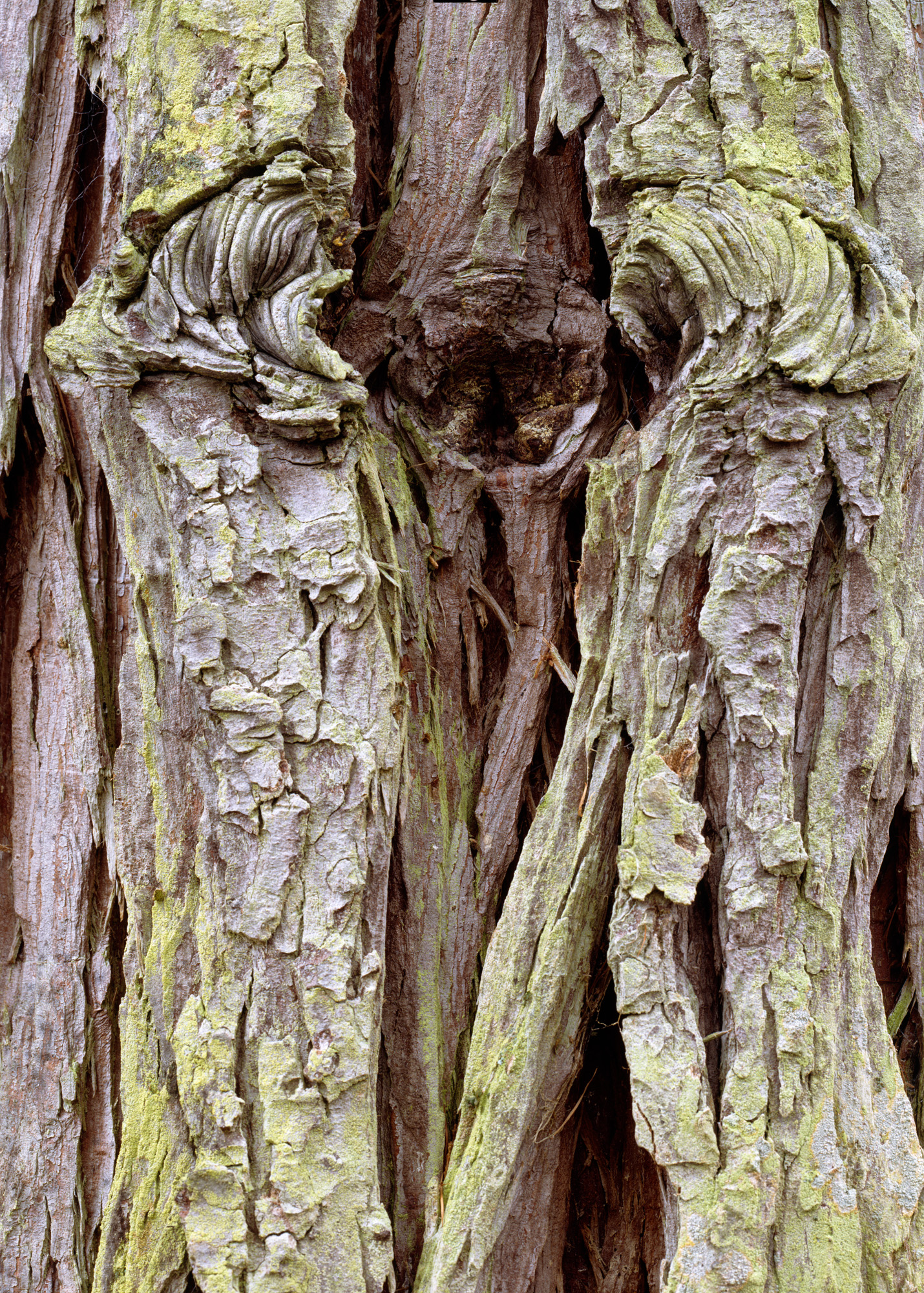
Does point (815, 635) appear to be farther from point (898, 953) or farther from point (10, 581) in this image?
point (10, 581)

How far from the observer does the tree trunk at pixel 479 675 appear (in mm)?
1096

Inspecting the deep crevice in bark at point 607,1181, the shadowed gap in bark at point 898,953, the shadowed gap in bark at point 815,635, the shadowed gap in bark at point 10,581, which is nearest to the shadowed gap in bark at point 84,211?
the shadowed gap in bark at point 10,581

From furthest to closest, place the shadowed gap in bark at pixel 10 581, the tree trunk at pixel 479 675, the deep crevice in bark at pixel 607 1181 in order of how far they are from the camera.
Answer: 1. the shadowed gap in bark at pixel 10 581
2. the deep crevice in bark at pixel 607 1181
3. the tree trunk at pixel 479 675

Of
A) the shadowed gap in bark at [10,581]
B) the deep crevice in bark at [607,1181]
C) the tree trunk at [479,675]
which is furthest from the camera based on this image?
the shadowed gap in bark at [10,581]

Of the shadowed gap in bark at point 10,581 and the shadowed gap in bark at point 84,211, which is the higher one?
the shadowed gap in bark at point 84,211

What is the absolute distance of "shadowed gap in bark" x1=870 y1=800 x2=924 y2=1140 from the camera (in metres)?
1.28

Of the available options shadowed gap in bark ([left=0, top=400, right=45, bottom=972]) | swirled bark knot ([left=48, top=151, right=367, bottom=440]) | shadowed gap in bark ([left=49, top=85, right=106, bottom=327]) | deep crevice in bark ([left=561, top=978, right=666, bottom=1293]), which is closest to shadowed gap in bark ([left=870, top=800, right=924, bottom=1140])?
deep crevice in bark ([left=561, top=978, right=666, bottom=1293])

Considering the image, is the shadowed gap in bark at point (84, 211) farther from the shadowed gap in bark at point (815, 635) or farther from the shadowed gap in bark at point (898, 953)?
the shadowed gap in bark at point (898, 953)

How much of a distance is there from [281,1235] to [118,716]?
678 mm

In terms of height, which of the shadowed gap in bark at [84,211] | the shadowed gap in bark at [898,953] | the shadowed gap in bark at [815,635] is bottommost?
the shadowed gap in bark at [898,953]

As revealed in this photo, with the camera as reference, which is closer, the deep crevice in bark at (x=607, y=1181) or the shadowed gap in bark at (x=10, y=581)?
the deep crevice in bark at (x=607, y=1181)

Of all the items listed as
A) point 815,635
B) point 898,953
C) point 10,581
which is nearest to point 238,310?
point 10,581

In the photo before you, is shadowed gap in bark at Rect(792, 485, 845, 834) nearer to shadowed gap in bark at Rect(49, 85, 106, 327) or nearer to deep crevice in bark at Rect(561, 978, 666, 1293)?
deep crevice in bark at Rect(561, 978, 666, 1293)

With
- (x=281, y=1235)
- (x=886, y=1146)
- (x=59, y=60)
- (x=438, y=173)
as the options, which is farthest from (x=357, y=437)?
(x=886, y=1146)
